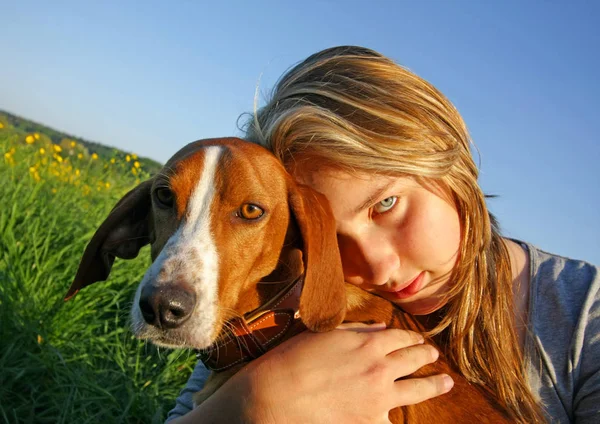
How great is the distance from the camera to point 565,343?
2.88 metres

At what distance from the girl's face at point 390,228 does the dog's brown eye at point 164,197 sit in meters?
0.76

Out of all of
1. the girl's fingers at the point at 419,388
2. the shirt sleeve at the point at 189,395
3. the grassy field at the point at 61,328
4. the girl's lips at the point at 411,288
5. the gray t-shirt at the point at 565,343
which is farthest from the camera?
the grassy field at the point at 61,328

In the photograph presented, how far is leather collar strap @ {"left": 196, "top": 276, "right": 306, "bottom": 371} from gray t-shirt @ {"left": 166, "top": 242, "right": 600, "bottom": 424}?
120 centimetres

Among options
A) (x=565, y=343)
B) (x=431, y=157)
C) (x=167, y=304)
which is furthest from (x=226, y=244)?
(x=565, y=343)

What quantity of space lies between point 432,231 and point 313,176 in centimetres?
66

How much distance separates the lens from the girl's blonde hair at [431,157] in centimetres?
286

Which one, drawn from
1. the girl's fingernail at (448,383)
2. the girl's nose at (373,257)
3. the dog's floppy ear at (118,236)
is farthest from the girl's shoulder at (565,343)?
the dog's floppy ear at (118,236)

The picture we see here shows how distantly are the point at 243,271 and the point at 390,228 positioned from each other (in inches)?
30.0

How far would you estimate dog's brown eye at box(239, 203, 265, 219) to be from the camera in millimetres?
2639

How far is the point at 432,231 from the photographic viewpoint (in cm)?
285

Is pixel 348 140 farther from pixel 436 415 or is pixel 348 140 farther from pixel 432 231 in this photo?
pixel 436 415

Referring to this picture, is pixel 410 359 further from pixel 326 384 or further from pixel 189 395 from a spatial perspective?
pixel 189 395

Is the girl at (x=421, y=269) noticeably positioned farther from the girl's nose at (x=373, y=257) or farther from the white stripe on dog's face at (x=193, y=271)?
the white stripe on dog's face at (x=193, y=271)

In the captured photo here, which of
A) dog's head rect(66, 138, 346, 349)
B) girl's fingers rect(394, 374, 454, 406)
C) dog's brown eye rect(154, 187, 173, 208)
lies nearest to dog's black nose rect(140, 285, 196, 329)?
dog's head rect(66, 138, 346, 349)
